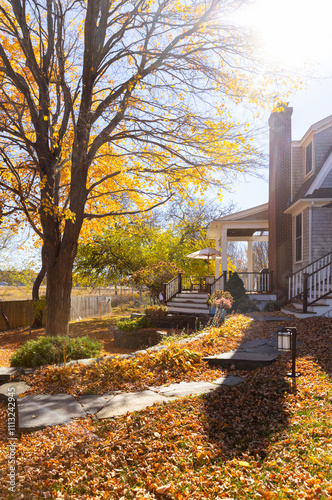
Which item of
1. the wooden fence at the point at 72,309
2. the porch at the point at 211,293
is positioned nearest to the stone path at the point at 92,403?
the porch at the point at 211,293

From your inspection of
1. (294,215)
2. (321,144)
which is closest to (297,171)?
(321,144)

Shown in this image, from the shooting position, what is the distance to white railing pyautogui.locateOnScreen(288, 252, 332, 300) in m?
11.2

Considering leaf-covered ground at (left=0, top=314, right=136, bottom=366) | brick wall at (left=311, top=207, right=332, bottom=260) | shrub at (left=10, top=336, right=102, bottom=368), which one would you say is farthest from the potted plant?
shrub at (left=10, top=336, right=102, bottom=368)

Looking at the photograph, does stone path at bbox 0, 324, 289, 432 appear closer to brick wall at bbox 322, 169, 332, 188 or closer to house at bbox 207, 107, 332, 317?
A: house at bbox 207, 107, 332, 317

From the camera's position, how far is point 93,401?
4387mm

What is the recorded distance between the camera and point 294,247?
13500 mm

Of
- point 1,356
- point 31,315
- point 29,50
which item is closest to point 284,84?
point 29,50

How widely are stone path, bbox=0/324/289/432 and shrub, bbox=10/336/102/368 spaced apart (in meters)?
0.71

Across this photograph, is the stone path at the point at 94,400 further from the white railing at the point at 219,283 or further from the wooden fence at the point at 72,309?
the wooden fence at the point at 72,309

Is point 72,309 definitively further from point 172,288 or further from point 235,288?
point 235,288

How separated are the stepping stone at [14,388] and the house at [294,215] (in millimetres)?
7912

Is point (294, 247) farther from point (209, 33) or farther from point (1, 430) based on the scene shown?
point (1, 430)

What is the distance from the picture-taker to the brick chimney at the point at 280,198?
1376 cm

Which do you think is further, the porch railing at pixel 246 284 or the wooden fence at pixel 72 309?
the wooden fence at pixel 72 309
